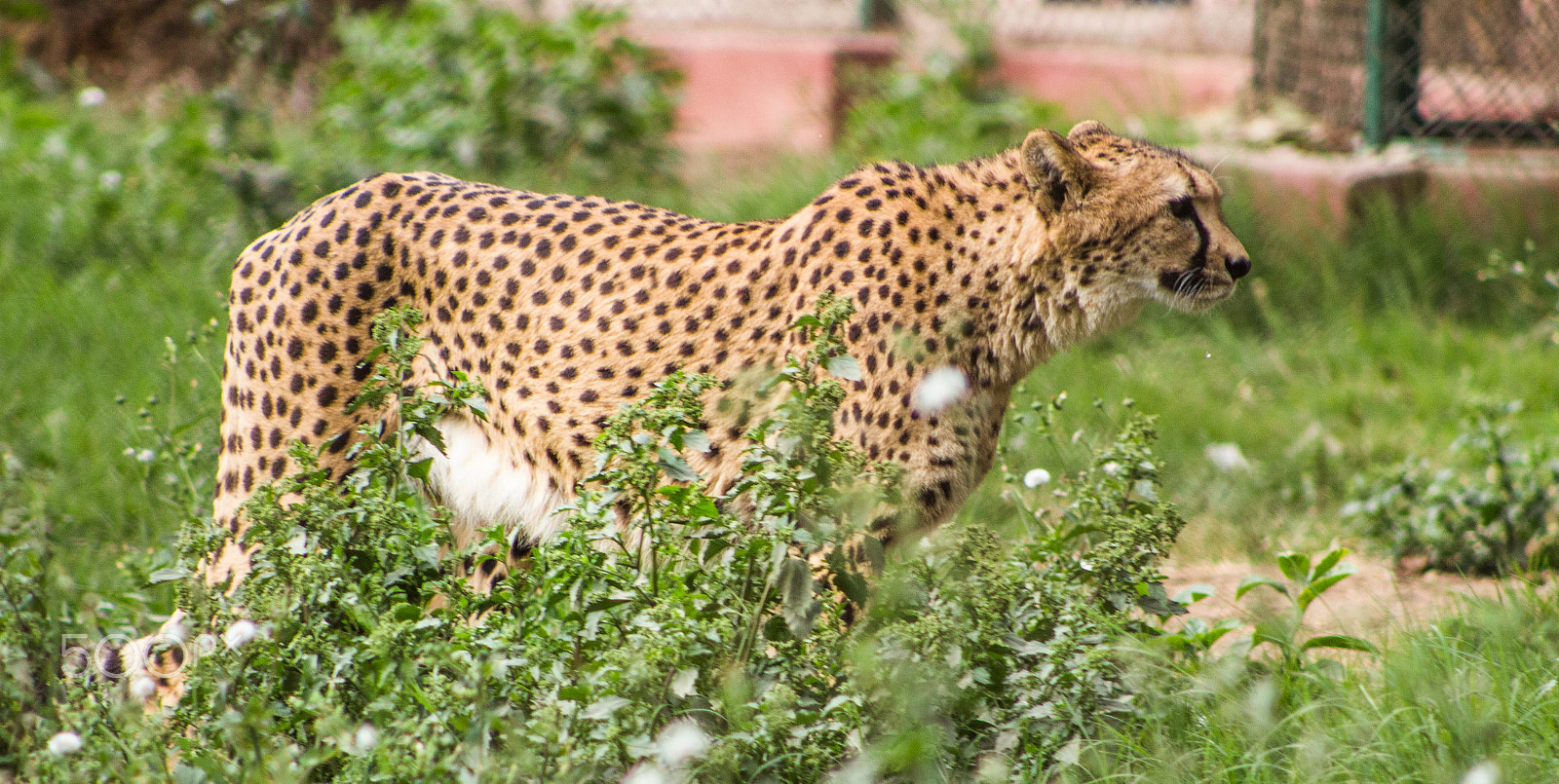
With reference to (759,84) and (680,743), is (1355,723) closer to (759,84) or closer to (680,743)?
(680,743)

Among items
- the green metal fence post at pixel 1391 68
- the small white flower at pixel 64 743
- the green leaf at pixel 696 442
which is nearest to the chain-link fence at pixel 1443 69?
the green metal fence post at pixel 1391 68

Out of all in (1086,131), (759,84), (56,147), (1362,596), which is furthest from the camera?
(759,84)

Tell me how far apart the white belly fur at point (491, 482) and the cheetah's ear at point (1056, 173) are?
48.9 inches

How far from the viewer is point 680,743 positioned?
203cm

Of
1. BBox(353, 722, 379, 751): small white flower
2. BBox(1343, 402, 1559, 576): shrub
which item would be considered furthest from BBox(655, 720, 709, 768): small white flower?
BBox(1343, 402, 1559, 576): shrub

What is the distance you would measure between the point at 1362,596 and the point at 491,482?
2.31 m

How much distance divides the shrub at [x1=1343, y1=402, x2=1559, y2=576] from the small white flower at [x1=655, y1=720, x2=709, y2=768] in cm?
260

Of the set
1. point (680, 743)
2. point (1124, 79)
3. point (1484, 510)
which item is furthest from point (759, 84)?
point (680, 743)

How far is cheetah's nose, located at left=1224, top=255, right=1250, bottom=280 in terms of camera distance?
315 centimetres

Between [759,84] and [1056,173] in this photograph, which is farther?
[759,84]

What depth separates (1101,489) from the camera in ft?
9.69

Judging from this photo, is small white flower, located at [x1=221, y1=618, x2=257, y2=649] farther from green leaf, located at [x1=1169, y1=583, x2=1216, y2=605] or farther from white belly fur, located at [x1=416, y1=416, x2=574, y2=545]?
green leaf, located at [x1=1169, y1=583, x2=1216, y2=605]

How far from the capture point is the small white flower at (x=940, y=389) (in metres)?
2.71

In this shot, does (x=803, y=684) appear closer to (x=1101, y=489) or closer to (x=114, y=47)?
(x=1101, y=489)
